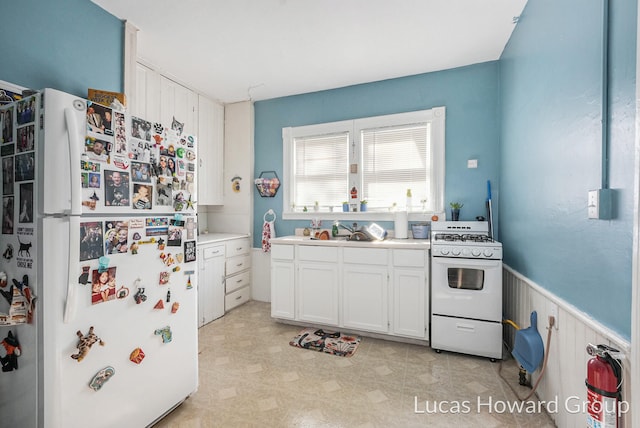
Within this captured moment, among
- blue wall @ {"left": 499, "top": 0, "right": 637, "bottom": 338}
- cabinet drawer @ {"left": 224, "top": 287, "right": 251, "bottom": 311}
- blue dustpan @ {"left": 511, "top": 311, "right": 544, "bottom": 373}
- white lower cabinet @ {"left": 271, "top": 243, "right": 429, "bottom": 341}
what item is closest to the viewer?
blue wall @ {"left": 499, "top": 0, "right": 637, "bottom": 338}

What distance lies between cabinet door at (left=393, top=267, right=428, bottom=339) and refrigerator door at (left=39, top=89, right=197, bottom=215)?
192 cm

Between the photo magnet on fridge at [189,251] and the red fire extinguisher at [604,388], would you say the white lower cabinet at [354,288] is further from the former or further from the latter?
the red fire extinguisher at [604,388]

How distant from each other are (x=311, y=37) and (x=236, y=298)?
3048mm

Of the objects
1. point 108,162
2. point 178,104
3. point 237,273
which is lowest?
point 237,273

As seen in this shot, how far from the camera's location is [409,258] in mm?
2721

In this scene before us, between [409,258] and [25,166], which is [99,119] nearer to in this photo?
[25,166]

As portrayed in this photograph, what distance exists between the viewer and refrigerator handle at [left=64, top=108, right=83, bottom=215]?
1251 mm

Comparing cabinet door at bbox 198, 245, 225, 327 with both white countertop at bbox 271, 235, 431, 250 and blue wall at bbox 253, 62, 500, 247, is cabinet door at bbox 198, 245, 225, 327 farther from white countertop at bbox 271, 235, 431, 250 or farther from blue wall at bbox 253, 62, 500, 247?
blue wall at bbox 253, 62, 500, 247

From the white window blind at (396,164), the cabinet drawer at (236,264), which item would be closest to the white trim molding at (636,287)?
the white window blind at (396,164)

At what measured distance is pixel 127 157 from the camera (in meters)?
1.50

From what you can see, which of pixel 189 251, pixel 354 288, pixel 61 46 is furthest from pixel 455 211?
pixel 61 46

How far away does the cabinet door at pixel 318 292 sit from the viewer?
301 cm

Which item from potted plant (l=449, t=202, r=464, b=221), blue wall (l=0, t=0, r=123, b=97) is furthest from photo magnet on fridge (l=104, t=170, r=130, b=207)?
potted plant (l=449, t=202, r=464, b=221)

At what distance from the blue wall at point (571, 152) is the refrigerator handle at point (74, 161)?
7.25 feet
